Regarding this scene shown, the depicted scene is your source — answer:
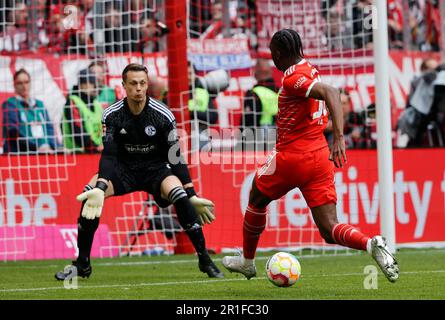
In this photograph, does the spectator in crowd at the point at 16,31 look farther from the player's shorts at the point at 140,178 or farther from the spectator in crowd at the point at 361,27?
the player's shorts at the point at 140,178

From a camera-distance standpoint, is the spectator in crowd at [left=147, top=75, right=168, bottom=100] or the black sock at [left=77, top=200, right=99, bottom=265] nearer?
the black sock at [left=77, top=200, right=99, bottom=265]

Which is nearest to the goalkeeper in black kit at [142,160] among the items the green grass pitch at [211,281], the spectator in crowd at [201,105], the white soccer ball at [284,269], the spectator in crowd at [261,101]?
the green grass pitch at [211,281]

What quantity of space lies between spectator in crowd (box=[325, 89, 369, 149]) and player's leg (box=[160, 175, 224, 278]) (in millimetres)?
5613

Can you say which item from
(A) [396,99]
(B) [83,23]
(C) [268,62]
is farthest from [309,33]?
(B) [83,23]

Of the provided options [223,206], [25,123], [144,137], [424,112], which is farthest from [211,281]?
[424,112]

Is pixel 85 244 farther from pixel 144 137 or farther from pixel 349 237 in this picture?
pixel 349 237

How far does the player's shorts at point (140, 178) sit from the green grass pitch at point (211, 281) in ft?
3.01

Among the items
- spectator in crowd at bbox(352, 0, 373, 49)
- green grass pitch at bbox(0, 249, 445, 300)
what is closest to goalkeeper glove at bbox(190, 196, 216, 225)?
green grass pitch at bbox(0, 249, 445, 300)

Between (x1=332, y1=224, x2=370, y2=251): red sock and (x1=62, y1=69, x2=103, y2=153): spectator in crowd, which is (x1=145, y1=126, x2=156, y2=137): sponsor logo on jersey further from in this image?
(x1=62, y1=69, x2=103, y2=153): spectator in crowd

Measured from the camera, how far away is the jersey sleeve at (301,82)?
8.48m

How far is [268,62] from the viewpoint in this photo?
620 inches

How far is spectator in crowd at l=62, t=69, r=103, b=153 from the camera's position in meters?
15.0

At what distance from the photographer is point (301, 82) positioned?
850cm

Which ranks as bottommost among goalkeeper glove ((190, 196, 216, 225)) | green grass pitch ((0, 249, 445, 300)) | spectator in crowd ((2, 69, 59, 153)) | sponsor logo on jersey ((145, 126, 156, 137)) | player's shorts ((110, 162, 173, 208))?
green grass pitch ((0, 249, 445, 300))
